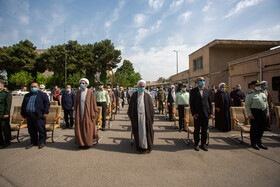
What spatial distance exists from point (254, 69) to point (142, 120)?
10529 millimetres

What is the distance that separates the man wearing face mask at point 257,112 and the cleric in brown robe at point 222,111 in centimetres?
157

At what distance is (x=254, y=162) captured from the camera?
124 inches

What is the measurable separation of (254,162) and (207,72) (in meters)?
14.3

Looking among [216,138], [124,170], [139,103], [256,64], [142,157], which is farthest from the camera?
[256,64]

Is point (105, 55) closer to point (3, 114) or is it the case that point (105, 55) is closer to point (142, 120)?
point (3, 114)

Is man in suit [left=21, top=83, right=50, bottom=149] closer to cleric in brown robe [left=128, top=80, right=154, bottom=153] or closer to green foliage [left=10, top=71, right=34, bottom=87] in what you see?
cleric in brown robe [left=128, top=80, right=154, bottom=153]

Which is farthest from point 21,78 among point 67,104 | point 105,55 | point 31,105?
point 31,105

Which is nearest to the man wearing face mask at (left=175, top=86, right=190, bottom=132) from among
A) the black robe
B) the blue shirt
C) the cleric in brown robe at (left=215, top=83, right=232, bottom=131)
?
the cleric in brown robe at (left=215, top=83, right=232, bottom=131)

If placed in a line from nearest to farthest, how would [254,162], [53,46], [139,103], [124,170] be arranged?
[124,170]
[254,162]
[139,103]
[53,46]

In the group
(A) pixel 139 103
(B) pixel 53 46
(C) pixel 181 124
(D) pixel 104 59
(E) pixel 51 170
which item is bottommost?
(E) pixel 51 170

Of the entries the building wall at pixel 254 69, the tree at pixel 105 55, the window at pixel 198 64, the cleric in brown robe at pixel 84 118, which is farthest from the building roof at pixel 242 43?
the tree at pixel 105 55

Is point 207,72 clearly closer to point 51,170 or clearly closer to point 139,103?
point 139,103

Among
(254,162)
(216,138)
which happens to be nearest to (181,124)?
(216,138)

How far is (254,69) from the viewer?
9938 mm
